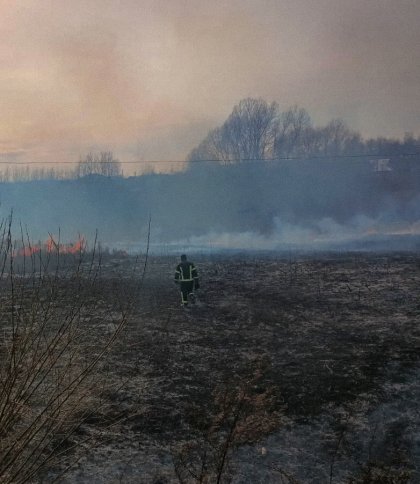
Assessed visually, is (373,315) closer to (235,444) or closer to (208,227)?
(235,444)

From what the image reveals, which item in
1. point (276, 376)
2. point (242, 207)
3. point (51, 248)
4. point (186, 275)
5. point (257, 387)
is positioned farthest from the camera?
point (242, 207)

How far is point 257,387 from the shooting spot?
22.2 ft

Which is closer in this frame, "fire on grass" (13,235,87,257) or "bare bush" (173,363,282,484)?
"fire on grass" (13,235,87,257)

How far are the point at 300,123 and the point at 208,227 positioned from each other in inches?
714

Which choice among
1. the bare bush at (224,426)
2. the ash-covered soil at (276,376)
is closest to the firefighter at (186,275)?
the ash-covered soil at (276,376)

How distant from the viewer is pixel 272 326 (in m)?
10.0

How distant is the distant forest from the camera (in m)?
33.1

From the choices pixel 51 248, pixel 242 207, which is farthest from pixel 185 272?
pixel 242 207

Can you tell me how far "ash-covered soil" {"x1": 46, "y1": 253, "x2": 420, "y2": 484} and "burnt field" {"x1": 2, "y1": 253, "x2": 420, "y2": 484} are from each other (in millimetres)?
24

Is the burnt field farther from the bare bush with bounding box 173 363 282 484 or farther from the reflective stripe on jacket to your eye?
the reflective stripe on jacket

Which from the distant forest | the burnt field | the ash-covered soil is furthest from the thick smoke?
the burnt field

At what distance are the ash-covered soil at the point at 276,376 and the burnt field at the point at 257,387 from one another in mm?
24

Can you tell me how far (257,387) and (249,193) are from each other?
100 ft

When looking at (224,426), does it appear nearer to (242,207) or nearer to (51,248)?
(51,248)
